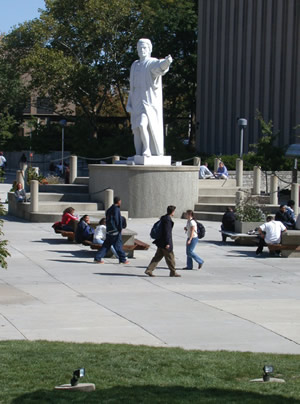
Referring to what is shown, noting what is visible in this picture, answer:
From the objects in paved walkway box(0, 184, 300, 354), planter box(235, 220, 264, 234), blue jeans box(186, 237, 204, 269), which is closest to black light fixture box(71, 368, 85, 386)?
paved walkway box(0, 184, 300, 354)

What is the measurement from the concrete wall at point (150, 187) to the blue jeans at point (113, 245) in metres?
9.67

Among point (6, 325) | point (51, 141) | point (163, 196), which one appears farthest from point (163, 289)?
point (51, 141)

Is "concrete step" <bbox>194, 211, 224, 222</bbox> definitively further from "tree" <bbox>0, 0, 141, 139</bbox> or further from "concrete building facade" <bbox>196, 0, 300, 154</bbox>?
"tree" <bbox>0, 0, 141, 139</bbox>

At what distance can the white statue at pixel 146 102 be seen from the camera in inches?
1184

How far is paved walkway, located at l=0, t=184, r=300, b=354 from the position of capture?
12.1 metres

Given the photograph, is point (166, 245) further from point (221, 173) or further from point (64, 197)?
point (221, 173)

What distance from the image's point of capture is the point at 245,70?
57.3m

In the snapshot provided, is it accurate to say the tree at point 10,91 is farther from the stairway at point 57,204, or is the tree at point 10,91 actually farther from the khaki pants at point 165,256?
the khaki pants at point 165,256

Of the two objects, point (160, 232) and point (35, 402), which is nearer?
point (35, 402)

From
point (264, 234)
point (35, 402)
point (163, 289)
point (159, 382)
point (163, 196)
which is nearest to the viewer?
point (35, 402)

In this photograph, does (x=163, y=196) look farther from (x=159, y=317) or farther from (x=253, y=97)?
(x=253, y=97)

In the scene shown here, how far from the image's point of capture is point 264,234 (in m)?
21.7

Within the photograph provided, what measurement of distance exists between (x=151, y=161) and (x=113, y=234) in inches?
430

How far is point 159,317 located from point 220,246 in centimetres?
1030
